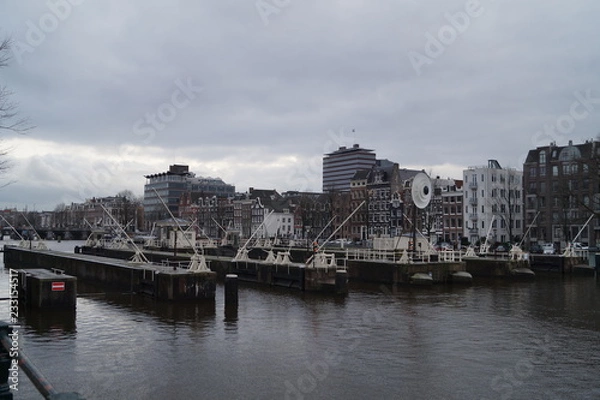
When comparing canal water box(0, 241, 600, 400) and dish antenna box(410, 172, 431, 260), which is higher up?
dish antenna box(410, 172, 431, 260)

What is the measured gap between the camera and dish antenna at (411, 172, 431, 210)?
170 ft

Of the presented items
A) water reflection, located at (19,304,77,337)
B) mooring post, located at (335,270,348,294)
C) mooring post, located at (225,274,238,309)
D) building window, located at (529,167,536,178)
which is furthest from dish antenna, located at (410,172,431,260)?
building window, located at (529,167,536,178)

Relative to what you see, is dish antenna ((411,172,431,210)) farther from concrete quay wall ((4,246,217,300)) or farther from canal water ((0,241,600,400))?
concrete quay wall ((4,246,217,300))

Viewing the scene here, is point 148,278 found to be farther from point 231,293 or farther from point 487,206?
point 487,206

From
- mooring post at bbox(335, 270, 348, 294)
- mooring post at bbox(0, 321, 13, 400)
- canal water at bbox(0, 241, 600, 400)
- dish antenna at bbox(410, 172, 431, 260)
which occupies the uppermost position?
dish antenna at bbox(410, 172, 431, 260)

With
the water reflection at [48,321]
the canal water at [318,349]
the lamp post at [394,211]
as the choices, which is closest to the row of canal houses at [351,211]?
the lamp post at [394,211]

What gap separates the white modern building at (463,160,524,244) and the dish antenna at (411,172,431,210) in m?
58.5

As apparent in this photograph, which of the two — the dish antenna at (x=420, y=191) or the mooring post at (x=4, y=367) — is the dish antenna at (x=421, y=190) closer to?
the dish antenna at (x=420, y=191)

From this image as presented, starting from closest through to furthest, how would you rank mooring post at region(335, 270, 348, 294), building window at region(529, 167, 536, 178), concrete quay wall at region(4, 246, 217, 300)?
concrete quay wall at region(4, 246, 217, 300) < mooring post at region(335, 270, 348, 294) < building window at region(529, 167, 536, 178)

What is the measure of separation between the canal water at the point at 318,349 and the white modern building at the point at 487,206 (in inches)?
2844

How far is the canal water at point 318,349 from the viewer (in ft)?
55.4

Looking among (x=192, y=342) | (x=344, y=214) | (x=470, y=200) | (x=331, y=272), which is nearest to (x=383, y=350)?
(x=192, y=342)

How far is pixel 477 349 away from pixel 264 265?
89.4 ft

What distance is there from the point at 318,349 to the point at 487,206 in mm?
94059
